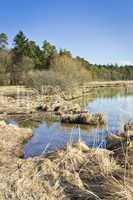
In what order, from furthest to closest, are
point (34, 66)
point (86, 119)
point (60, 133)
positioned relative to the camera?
point (34, 66)
point (86, 119)
point (60, 133)

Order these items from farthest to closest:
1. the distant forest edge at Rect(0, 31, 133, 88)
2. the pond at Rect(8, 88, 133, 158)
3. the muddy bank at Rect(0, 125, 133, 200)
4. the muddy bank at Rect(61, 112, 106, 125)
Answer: the distant forest edge at Rect(0, 31, 133, 88), the muddy bank at Rect(61, 112, 106, 125), the pond at Rect(8, 88, 133, 158), the muddy bank at Rect(0, 125, 133, 200)

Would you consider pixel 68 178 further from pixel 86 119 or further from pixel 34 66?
pixel 34 66

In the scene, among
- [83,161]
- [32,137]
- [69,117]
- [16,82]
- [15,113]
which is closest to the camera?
[83,161]

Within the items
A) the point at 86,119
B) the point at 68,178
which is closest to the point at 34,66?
the point at 86,119

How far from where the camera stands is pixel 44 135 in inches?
672

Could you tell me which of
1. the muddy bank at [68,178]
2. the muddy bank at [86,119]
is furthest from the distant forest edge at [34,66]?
the muddy bank at [68,178]

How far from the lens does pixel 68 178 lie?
294 inches

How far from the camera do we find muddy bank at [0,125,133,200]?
6285mm

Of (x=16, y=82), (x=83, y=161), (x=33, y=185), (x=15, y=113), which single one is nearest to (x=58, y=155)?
(x=83, y=161)

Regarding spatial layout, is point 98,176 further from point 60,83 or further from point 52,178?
point 60,83

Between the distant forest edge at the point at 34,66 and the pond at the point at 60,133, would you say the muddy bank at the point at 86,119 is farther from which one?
the distant forest edge at the point at 34,66

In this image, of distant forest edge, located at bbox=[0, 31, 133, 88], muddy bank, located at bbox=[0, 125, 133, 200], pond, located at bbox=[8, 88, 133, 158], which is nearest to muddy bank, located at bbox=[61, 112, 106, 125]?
pond, located at bbox=[8, 88, 133, 158]

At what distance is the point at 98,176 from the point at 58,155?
7.24 ft

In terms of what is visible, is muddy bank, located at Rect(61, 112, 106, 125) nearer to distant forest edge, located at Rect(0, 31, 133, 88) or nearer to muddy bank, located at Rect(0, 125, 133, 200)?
muddy bank, located at Rect(0, 125, 133, 200)
